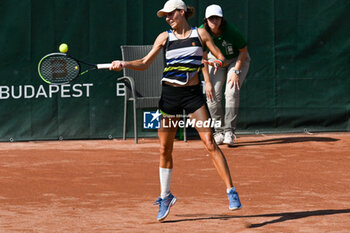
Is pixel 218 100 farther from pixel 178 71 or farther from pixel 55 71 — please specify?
pixel 178 71

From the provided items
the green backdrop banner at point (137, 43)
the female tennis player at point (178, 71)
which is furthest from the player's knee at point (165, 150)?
the green backdrop banner at point (137, 43)

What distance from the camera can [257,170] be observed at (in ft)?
23.3

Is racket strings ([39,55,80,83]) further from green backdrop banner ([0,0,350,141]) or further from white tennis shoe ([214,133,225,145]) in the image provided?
green backdrop banner ([0,0,350,141])

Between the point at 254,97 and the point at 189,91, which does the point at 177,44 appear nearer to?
the point at 189,91

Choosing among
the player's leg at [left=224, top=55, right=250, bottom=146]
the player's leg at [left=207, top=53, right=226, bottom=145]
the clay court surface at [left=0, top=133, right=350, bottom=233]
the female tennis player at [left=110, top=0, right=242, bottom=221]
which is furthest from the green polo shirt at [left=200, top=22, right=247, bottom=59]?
the female tennis player at [left=110, top=0, right=242, bottom=221]

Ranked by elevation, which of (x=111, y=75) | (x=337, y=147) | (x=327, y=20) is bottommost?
(x=337, y=147)

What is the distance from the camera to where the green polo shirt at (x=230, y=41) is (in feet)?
26.5

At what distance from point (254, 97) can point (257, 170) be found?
2.74 m

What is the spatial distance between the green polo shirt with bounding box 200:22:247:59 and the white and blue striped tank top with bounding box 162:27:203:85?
3054mm

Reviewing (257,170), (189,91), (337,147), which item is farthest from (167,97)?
(337,147)

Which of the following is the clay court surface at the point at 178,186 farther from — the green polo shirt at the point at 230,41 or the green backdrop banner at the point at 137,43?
the green polo shirt at the point at 230,41

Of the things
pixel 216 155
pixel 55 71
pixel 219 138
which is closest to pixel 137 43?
pixel 219 138

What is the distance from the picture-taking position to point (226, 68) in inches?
343

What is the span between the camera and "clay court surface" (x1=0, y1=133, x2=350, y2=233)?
4.80m
